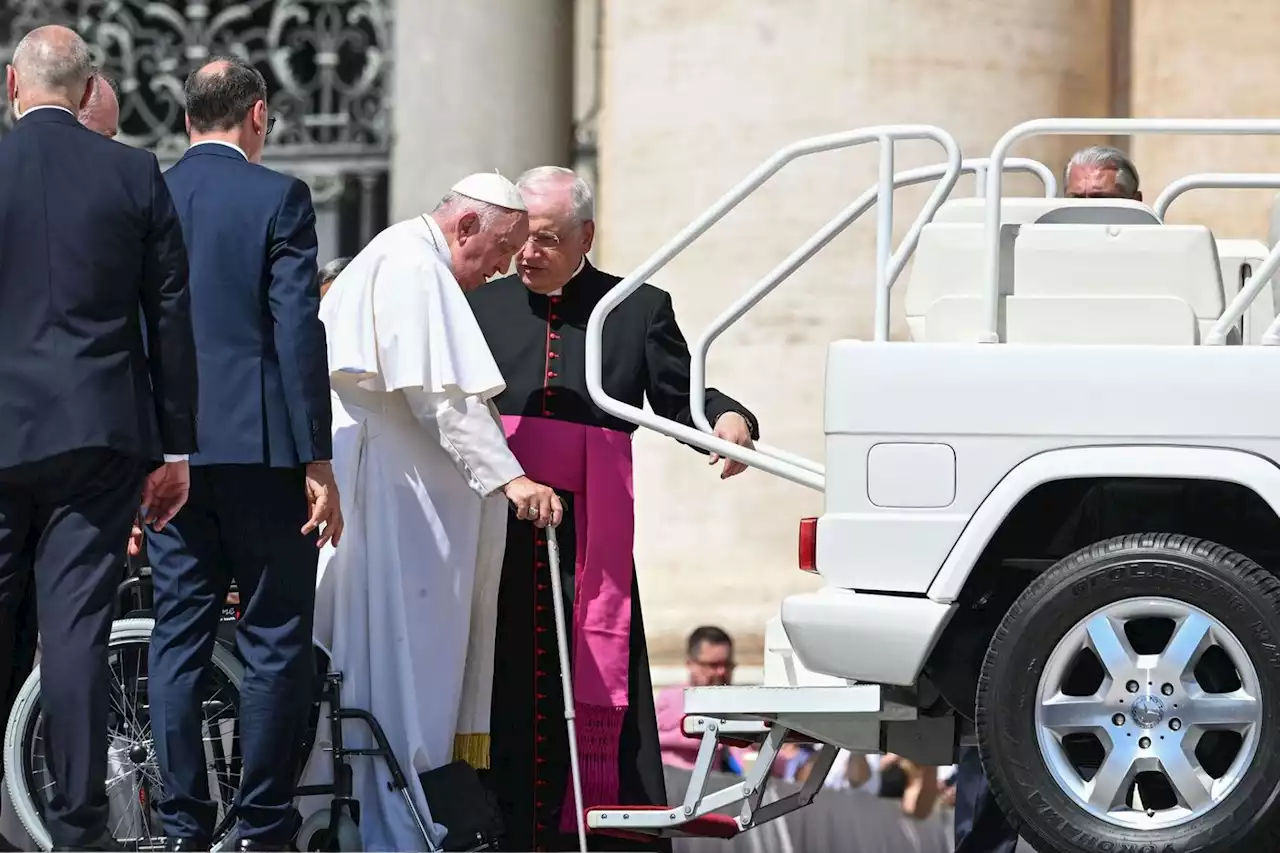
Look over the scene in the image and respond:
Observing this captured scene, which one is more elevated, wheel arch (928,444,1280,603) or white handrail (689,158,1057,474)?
white handrail (689,158,1057,474)

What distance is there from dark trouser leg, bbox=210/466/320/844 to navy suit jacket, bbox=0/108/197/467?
48cm

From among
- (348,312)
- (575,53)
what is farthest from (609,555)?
(575,53)

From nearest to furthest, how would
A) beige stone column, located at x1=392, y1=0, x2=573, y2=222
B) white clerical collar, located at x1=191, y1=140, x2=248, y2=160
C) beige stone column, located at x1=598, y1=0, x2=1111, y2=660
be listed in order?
1. white clerical collar, located at x1=191, y1=140, x2=248, y2=160
2. beige stone column, located at x1=598, y1=0, x2=1111, y2=660
3. beige stone column, located at x1=392, y1=0, x2=573, y2=222

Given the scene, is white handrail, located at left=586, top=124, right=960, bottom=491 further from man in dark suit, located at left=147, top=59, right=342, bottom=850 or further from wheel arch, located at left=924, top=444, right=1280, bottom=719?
man in dark suit, located at left=147, top=59, right=342, bottom=850

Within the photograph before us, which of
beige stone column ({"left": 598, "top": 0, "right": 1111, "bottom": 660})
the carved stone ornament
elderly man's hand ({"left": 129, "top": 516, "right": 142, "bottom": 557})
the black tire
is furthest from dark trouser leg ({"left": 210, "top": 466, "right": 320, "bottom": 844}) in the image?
the carved stone ornament

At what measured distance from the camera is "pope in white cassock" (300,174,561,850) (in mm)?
6984

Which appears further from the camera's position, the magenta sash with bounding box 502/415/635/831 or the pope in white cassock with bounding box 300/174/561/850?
the magenta sash with bounding box 502/415/635/831

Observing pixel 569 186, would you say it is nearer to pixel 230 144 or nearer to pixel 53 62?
pixel 230 144

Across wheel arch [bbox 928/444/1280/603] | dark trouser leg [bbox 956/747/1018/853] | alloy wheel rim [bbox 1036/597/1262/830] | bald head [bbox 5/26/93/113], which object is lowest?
dark trouser leg [bbox 956/747/1018/853]

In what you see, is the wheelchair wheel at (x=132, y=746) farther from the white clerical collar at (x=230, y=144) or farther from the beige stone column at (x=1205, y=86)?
the beige stone column at (x=1205, y=86)

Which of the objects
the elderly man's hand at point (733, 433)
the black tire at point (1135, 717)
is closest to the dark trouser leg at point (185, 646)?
the elderly man's hand at point (733, 433)

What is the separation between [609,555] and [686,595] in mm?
3512

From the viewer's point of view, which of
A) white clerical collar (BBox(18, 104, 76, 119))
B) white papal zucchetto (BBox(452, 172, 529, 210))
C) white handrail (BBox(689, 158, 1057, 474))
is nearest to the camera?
white clerical collar (BBox(18, 104, 76, 119))

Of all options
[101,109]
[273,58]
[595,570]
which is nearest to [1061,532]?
[595,570]
